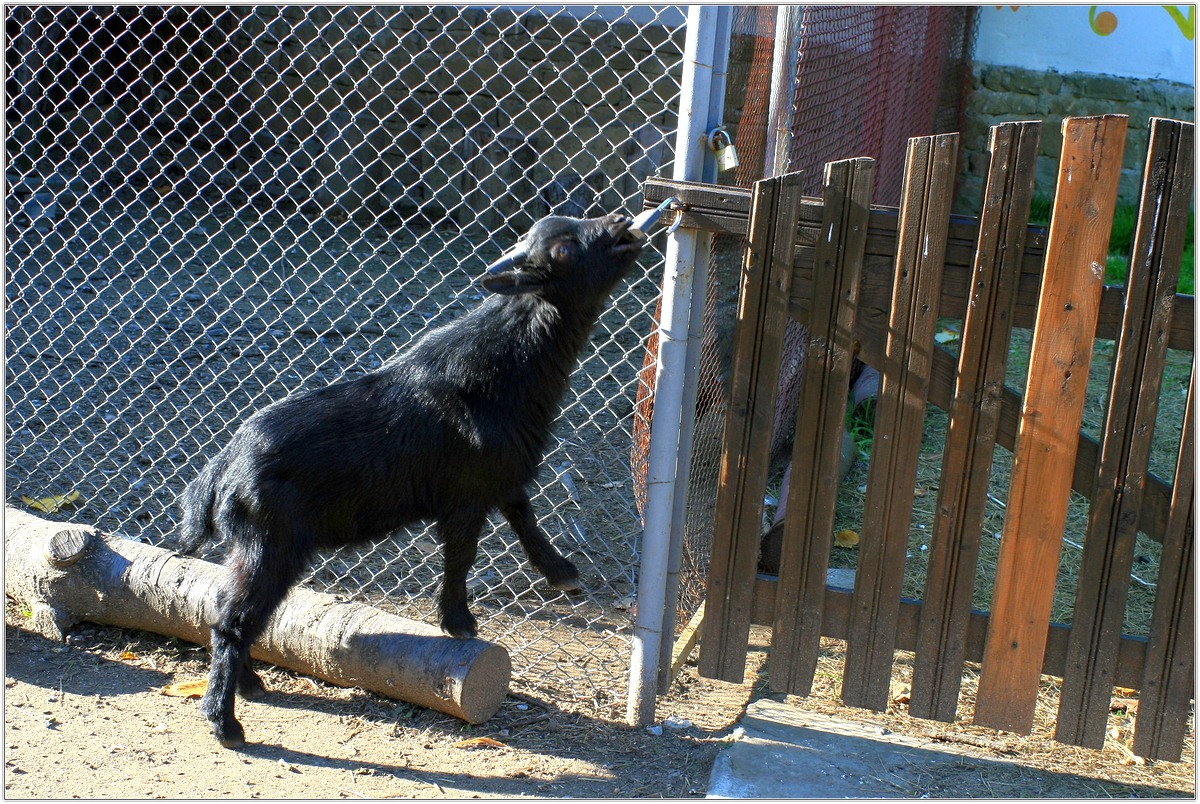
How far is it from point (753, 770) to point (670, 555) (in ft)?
2.42

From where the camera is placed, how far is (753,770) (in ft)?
11.0

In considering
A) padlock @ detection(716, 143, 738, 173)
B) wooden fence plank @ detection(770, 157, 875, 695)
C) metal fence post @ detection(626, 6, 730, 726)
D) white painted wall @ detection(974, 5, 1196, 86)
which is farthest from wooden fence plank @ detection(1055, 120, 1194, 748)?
white painted wall @ detection(974, 5, 1196, 86)

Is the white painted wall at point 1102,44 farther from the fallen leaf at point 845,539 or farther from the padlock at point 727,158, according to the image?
the padlock at point 727,158

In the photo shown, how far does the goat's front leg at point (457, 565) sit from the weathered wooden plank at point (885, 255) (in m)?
1.30

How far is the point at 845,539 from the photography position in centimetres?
522

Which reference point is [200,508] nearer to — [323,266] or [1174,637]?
[1174,637]

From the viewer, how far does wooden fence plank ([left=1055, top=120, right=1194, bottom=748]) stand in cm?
282

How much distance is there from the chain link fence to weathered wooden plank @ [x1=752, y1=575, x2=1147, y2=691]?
770 mm

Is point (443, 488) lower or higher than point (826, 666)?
higher

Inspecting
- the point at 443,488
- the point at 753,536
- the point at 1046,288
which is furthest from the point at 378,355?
the point at 1046,288

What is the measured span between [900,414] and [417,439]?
5.26ft

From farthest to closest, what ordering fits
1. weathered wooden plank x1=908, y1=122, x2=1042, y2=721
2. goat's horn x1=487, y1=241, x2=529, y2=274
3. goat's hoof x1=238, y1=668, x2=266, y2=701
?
goat's hoof x1=238, y1=668, x2=266, y2=701
goat's horn x1=487, y1=241, x2=529, y2=274
weathered wooden plank x1=908, y1=122, x2=1042, y2=721

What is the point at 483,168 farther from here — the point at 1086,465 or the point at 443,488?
the point at 1086,465

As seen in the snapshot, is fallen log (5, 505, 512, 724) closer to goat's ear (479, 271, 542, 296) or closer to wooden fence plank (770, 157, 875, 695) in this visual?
wooden fence plank (770, 157, 875, 695)
